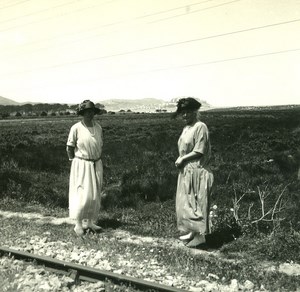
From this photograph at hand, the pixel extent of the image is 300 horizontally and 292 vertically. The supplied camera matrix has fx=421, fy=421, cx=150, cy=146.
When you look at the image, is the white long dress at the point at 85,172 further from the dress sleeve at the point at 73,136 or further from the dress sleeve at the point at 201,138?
the dress sleeve at the point at 201,138

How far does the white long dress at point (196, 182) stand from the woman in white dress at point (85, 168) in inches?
61.7

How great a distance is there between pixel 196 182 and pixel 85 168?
1.92m

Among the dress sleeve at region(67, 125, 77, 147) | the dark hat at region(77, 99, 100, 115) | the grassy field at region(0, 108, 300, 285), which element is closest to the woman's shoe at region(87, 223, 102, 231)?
the grassy field at region(0, 108, 300, 285)

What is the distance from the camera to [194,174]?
605 cm

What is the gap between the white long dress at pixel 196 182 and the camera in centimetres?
590

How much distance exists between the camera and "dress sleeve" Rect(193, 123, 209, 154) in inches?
231

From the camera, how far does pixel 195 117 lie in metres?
6.00

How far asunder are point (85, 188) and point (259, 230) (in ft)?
9.60

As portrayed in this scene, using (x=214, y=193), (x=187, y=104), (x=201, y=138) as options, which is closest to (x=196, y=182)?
(x=201, y=138)

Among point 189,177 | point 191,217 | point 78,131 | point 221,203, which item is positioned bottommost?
point 221,203

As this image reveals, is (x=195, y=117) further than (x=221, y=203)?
No

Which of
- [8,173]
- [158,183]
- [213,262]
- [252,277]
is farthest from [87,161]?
[8,173]

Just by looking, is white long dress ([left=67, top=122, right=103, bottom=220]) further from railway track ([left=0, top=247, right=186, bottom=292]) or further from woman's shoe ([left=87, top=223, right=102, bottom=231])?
railway track ([left=0, top=247, right=186, bottom=292])

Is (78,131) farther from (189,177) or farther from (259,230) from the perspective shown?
(259,230)
